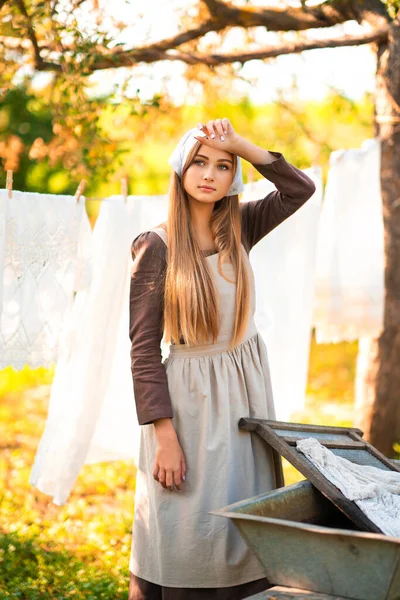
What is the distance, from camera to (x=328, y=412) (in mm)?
7137

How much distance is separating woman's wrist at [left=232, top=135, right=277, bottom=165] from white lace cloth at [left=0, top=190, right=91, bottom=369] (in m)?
0.79

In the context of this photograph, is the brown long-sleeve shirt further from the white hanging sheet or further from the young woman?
the white hanging sheet

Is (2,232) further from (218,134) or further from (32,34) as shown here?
(32,34)

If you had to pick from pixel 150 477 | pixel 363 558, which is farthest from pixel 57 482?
pixel 363 558

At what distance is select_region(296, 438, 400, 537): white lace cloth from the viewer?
2096 millimetres

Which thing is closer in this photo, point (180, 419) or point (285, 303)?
point (180, 419)

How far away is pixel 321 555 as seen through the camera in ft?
6.03

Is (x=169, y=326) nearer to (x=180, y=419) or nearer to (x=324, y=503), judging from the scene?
(x=180, y=419)

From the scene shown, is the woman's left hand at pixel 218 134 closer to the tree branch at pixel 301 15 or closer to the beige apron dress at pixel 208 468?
the beige apron dress at pixel 208 468

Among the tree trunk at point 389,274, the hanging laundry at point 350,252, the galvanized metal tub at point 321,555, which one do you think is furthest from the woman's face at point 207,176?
the tree trunk at point 389,274

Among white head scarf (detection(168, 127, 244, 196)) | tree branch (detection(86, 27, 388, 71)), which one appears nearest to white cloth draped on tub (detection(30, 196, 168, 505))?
white head scarf (detection(168, 127, 244, 196))

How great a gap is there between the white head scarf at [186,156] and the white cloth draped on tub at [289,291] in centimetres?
100

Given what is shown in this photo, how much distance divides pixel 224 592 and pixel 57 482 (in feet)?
3.27

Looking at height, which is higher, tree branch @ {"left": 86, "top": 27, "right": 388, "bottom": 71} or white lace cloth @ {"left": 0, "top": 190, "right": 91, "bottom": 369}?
tree branch @ {"left": 86, "top": 27, "right": 388, "bottom": 71}
